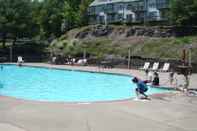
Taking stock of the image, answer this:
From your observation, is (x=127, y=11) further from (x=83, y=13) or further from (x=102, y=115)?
(x=102, y=115)

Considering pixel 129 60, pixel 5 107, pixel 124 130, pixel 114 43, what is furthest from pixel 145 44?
pixel 124 130

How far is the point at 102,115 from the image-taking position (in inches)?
576

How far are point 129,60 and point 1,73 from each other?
10384 millimetres

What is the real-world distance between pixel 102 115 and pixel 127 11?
64443 millimetres

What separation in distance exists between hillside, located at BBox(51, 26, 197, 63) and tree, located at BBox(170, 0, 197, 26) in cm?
372

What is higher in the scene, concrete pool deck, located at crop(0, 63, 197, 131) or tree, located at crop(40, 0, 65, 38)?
tree, located at crop(40, 0, 65, 38)

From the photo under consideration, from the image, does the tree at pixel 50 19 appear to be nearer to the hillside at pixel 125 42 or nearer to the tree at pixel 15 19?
the tree at pixel 15 19

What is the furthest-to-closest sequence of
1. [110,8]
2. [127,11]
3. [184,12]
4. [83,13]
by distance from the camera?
[110,8]
[127,11]
[83,13]
[184,12]

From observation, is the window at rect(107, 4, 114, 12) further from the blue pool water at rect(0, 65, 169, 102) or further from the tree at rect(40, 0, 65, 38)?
the blue pool water at rect(0, 65, 169, 102)

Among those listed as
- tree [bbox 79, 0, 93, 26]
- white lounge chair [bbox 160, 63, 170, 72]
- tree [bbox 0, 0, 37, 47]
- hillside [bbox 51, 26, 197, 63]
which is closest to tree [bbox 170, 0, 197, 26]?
hillside [bbox 51, 26, 197, 63]

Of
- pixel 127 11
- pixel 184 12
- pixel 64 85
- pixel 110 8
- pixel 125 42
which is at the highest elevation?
pixel 110 8

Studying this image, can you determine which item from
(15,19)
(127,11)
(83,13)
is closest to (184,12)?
(15,19)

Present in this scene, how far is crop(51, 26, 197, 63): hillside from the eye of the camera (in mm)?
41719

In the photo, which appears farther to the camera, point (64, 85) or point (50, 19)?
point (50, 19)
